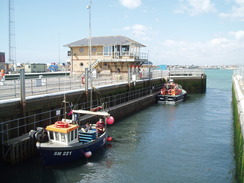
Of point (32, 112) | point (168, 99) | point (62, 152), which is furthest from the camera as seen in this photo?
point (168, 99)

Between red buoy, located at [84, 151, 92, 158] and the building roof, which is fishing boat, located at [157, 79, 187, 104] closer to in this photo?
the building roof

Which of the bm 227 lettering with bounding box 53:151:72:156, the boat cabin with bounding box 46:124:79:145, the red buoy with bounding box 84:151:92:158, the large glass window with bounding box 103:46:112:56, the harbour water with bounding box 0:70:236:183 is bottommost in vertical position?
the harbour water with bounding box 0:70:236:183

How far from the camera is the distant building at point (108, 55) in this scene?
42500mm

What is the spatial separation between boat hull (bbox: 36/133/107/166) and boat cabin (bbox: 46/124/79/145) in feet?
1.45

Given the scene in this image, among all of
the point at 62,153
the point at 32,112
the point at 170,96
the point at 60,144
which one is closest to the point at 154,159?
the point at 62,153

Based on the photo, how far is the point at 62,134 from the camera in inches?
598

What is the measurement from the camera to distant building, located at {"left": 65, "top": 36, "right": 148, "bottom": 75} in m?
42.5

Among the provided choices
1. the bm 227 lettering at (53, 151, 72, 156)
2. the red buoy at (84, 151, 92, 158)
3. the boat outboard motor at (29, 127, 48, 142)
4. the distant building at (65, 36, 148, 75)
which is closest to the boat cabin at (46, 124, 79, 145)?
the boat outboard motor at (29, 127, 48, 142)

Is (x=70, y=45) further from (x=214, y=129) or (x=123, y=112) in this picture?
(x=214, y=129)

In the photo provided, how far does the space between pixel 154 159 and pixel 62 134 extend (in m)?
6.31

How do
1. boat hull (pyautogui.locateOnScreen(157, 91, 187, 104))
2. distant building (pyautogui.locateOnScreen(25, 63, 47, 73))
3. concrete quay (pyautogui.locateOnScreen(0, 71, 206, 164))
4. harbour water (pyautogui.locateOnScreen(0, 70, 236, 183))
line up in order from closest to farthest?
harbour water (pyautogui.locateOnScreen(0, 70, 236, 183)) → concrete quay (pyautogui.locateOnScreen(0, 71, 206, 164)) → boat hull (pyautogui.locateOnScreen(157, 91, 187, 104)) → distant building (pyautogui.locateOnScreen(25, 63, 47, 73))

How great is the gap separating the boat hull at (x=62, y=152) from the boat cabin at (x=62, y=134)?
0.44m

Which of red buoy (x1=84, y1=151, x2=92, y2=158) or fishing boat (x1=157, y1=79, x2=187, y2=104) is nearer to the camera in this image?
red buoy (x1=84, y1=151, x2=92, y2=158)

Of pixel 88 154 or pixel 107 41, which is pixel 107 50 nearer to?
pixel 107 41
